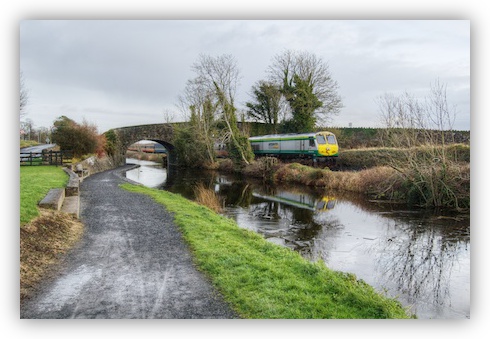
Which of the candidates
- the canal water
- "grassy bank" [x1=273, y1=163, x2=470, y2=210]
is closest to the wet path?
the canal water

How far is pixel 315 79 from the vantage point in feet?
110

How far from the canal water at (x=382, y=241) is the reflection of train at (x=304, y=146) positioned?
12.0 metres

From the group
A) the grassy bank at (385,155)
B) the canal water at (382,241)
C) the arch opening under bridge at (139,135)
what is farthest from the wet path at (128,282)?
the arch opening under bridge at (139,135)

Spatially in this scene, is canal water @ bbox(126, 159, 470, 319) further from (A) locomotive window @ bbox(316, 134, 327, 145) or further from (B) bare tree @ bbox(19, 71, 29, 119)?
(A) locomotive window @ bbox(316, 134, 327, 145)

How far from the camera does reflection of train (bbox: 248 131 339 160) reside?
29500 millimetres

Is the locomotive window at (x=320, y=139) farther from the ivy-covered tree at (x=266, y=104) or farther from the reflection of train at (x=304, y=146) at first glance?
the ivy-covered tree at (x=266, y=104)

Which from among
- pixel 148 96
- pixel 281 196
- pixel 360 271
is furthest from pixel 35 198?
pixel 281 196

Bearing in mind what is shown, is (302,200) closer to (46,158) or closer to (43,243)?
(43,243)

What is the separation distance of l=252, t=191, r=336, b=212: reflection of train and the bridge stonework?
2152cm

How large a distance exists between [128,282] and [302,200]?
12.4 m

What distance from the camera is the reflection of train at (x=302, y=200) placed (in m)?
15.3

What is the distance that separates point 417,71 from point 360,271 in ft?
12.7

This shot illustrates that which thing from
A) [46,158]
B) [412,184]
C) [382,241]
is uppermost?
[46,158]

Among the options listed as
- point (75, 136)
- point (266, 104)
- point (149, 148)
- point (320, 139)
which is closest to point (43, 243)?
point (75, 136)
